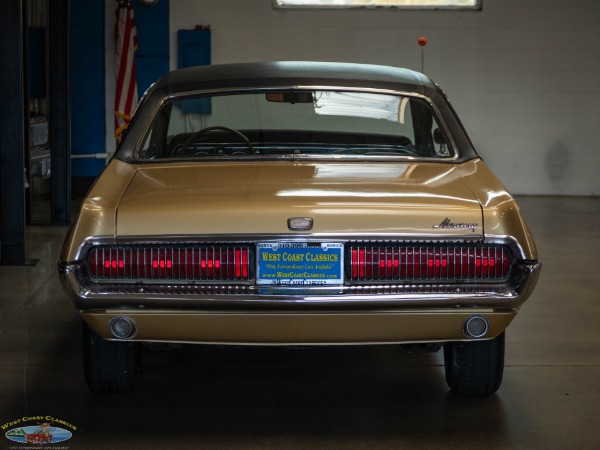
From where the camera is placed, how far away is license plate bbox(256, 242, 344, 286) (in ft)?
12.7

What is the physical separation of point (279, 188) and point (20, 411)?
4.91ft

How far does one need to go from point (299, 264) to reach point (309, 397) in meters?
1.01

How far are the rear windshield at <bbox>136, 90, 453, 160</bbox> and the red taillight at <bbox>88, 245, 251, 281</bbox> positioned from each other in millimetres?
915

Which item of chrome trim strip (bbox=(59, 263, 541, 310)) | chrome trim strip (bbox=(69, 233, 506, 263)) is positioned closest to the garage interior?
chrome trim strip (bbox=(59, 263, 541, 310))

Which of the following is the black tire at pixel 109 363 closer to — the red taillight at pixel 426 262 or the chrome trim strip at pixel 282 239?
the chrome trim strip at pixel 282 239

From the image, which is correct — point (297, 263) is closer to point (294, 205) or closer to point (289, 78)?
point (294, 205)

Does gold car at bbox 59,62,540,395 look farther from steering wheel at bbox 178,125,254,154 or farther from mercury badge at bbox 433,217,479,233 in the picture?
steering wheel at bbox 178,125,254,154

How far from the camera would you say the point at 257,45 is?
14.6 m

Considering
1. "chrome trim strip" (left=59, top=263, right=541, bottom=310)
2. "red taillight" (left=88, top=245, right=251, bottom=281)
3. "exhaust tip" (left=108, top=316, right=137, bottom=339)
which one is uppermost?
"red taillight" (left=88, top=245, right=251, bottom=281)

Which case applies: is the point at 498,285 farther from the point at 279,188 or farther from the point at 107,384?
the point at 107,384

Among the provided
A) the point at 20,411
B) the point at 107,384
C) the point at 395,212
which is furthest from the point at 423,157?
the point at 20,411

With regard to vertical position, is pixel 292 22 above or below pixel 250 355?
above

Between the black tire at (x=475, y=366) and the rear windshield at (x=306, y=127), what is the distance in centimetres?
92

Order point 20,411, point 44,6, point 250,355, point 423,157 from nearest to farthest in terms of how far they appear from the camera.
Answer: point 20,411, point 423,157, point 250,355, point 44,6
